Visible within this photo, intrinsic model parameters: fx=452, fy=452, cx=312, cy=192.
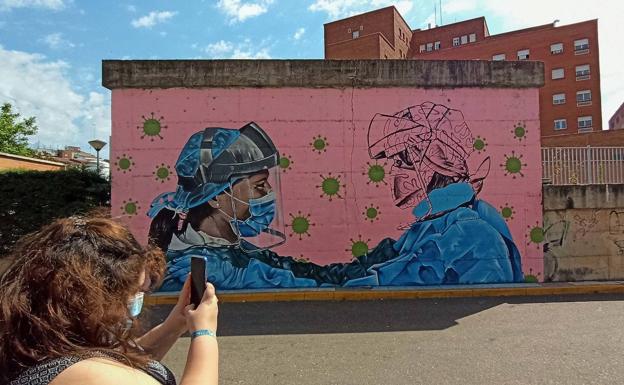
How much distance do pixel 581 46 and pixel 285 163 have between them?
55166mm

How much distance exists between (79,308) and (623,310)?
331 inches

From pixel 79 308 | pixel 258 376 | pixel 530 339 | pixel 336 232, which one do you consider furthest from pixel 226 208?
pixel 79 308

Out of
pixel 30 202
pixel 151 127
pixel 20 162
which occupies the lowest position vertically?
pixel 30 202

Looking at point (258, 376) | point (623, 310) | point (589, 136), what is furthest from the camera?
point (589, 136)

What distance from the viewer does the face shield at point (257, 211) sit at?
29.8ft

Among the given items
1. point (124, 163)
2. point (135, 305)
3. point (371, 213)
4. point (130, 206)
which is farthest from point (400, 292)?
point (135, 305)

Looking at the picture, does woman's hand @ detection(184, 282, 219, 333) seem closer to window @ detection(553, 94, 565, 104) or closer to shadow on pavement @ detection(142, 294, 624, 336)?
shadow on pavement @ detection(142, 294, 624, 336)

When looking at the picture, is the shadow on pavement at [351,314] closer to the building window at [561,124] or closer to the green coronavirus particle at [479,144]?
the green coronavirus particle at [479,144]

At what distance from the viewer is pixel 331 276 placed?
9.23 m

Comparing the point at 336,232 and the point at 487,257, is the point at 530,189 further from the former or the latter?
the point at 336,232

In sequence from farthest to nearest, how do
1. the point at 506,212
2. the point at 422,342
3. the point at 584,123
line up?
the point at 584,123 → the point at 506,212 → the point at 422,342

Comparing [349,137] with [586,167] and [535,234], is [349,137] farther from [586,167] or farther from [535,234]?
[586,167]

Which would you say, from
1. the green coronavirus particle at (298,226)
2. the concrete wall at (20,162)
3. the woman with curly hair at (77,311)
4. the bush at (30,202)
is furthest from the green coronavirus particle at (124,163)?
the woman with curly hair at (77,311)

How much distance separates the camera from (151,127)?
9219 mm
